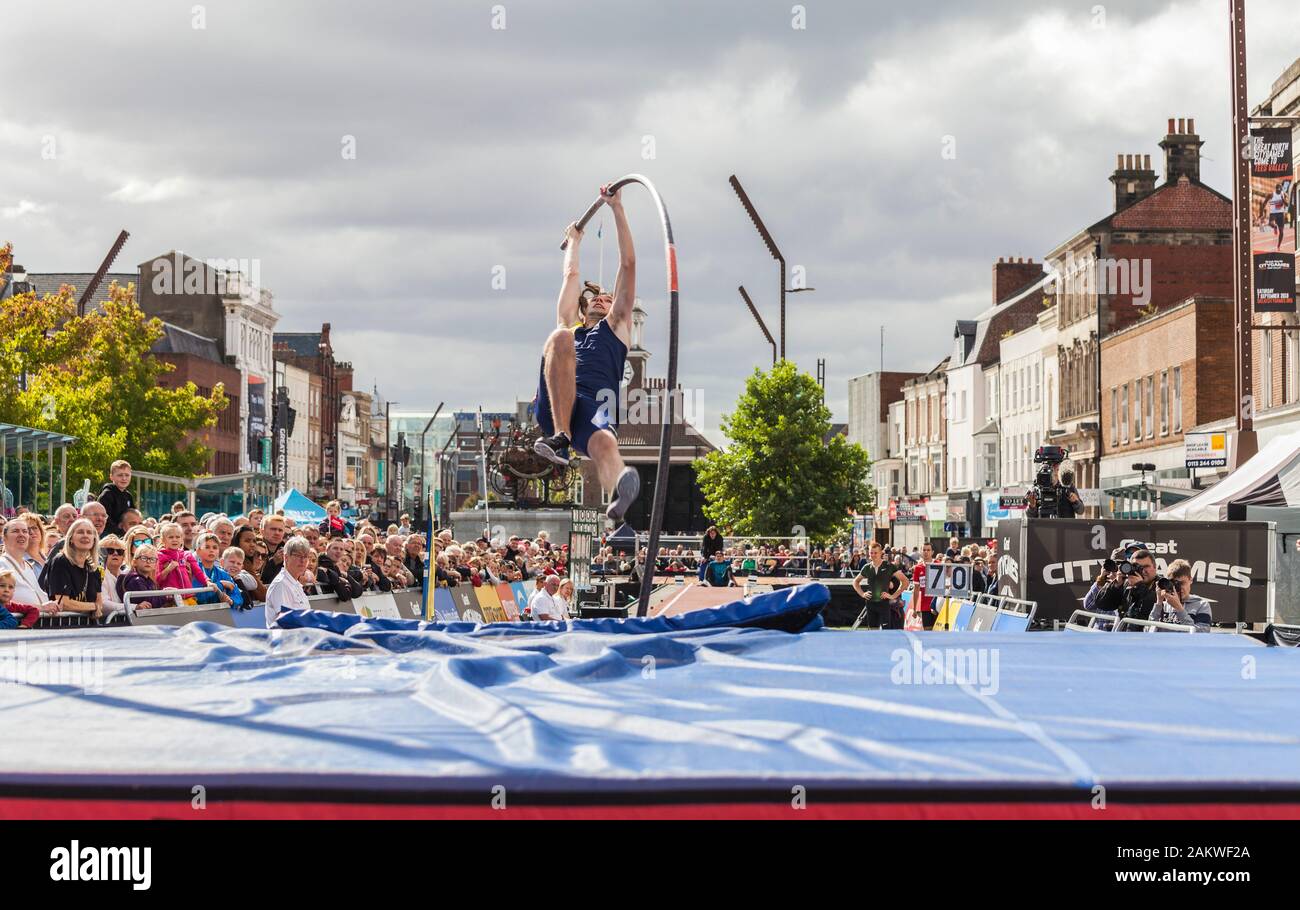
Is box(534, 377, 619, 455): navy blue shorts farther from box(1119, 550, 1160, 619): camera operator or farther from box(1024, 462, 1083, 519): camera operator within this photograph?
box(1024, 462, 1083, 519): camera operator

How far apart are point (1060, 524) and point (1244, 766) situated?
41.9 ft

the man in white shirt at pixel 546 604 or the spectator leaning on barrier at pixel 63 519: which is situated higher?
the spectator leaning on barrier at pixel 63 519

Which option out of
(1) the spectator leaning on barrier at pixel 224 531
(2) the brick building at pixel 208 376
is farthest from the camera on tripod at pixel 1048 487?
(2) the brick building at pixel 208 376

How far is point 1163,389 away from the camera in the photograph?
45594mm

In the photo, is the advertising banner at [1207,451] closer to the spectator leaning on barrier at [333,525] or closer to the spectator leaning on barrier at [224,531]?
the spectator leaning on barrier at [333,525]

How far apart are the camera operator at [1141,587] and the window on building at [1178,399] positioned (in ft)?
106

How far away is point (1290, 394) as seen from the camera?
34.5 meters

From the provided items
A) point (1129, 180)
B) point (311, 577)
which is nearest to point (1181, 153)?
point (1129, 180)

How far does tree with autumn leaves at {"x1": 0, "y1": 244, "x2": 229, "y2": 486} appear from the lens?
34.2 meters

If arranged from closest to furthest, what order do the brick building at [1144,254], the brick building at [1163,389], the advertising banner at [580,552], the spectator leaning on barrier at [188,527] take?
the spectator leaning on barrier at [188,527] → the advertising banner at [580,552] → the brick building at [1163,389] → the brick building at [1144,254]

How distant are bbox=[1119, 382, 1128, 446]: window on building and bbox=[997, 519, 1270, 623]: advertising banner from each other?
112 feet

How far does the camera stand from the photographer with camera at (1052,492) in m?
18.0
